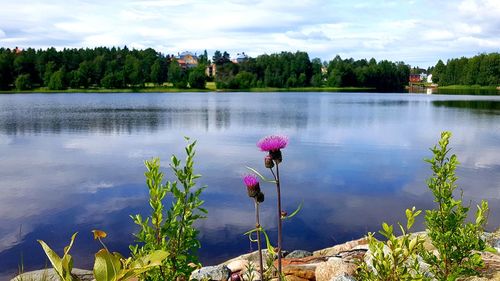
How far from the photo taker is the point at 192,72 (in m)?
148

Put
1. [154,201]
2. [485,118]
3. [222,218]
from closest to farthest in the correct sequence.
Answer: [154,201] → [222,218] → [485,118]

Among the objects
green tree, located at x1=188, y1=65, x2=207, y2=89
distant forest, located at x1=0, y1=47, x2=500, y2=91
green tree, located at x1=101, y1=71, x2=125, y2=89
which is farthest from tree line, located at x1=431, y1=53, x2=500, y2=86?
green tree, located at x1=101, y1=71, x2=125, y2=89

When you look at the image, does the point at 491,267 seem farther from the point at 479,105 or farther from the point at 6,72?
the point at 6,72

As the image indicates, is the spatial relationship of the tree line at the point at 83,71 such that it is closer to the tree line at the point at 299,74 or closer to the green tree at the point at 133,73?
the green tree at the point at 133,73

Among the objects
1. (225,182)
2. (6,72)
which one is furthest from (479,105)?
(6,72)

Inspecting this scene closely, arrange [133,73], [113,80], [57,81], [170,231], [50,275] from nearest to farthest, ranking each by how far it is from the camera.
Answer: [170,231]
[50,275]
[57,81]
[113,80]
[133,73]

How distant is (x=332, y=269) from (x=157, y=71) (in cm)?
15228

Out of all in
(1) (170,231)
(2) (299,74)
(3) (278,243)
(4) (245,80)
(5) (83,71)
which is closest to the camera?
(1) (170,231)

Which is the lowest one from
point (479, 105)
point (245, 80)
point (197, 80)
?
point (479, 105)

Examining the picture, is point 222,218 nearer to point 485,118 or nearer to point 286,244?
point 286,244

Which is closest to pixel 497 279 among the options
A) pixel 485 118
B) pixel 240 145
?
pixel 240 145

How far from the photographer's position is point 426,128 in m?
33.2

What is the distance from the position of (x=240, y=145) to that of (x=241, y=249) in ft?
48.2

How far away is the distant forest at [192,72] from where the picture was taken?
137375 millimetres
